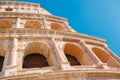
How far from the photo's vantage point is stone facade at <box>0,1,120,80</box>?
9.36m

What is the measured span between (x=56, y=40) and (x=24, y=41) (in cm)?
201

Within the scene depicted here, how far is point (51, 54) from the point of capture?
11.9 metres

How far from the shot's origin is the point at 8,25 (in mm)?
16875

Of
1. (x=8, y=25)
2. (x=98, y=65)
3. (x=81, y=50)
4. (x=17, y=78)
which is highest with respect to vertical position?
(x=8, y=25)

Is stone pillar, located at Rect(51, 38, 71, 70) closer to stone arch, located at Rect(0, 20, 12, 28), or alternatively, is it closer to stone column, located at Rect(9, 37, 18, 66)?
stone column, located at Rect(9, 37, 18, 66)

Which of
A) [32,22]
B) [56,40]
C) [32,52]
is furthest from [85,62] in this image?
[32,22]

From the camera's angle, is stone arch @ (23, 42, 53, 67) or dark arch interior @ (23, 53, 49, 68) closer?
dark arch interior @ (23, 53, 49, 68)

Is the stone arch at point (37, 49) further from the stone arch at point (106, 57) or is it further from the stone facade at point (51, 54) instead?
the stone arch at point (106, 57)

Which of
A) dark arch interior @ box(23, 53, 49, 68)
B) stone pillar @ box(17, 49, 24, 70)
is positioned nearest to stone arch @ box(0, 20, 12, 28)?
dark arch interior @ box(23, 53, 49, 68)

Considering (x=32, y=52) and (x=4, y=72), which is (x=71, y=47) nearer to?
(x=32, y=52)

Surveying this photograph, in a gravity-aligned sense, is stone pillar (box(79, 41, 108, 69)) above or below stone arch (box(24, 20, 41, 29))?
below

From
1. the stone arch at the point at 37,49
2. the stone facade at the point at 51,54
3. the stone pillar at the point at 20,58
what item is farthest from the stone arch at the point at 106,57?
the stone pillar at the point at 20,58

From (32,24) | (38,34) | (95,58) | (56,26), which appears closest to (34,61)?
(38,34)

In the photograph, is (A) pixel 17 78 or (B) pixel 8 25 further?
(B) pixel 8 25
